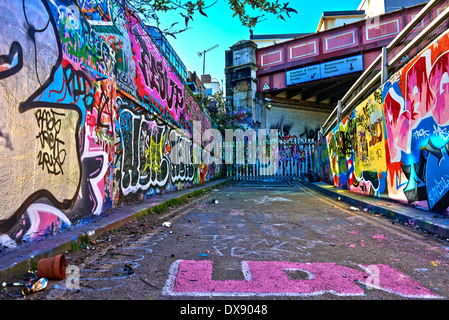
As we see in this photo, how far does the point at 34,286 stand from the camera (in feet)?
6.12

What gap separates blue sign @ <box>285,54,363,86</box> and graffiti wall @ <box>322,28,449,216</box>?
394 inches

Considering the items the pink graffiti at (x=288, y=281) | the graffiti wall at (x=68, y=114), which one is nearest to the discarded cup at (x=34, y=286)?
the graffiti wall at (x=68, y=114)

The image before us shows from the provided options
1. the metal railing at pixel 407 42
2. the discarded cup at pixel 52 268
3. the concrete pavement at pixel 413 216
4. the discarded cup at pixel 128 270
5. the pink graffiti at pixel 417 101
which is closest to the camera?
the discarded cup at pixel 52 268

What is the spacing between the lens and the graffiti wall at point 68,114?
2.53 m

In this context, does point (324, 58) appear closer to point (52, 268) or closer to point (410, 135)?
point (410, 135)

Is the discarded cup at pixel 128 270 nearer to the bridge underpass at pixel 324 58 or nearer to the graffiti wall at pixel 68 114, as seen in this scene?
the graffiti wall at pixel 68 114

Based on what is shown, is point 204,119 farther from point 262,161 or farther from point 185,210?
point 185,210

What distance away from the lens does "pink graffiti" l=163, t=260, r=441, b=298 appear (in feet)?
6.13

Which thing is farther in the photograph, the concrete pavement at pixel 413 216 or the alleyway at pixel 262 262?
the concrete pavement at pixel 413 216

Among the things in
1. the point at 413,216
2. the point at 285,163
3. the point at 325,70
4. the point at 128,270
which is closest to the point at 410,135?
the point at 413,216

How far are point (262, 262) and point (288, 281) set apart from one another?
1.47 ft

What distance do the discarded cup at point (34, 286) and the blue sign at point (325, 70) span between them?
1719 centimetres

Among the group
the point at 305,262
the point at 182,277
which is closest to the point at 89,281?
the point at 182,277

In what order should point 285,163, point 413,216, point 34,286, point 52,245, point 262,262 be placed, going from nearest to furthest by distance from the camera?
1. point 34,286
2. point 262,262
3. point 52,245
4. point 413,216
5. point 285,163
